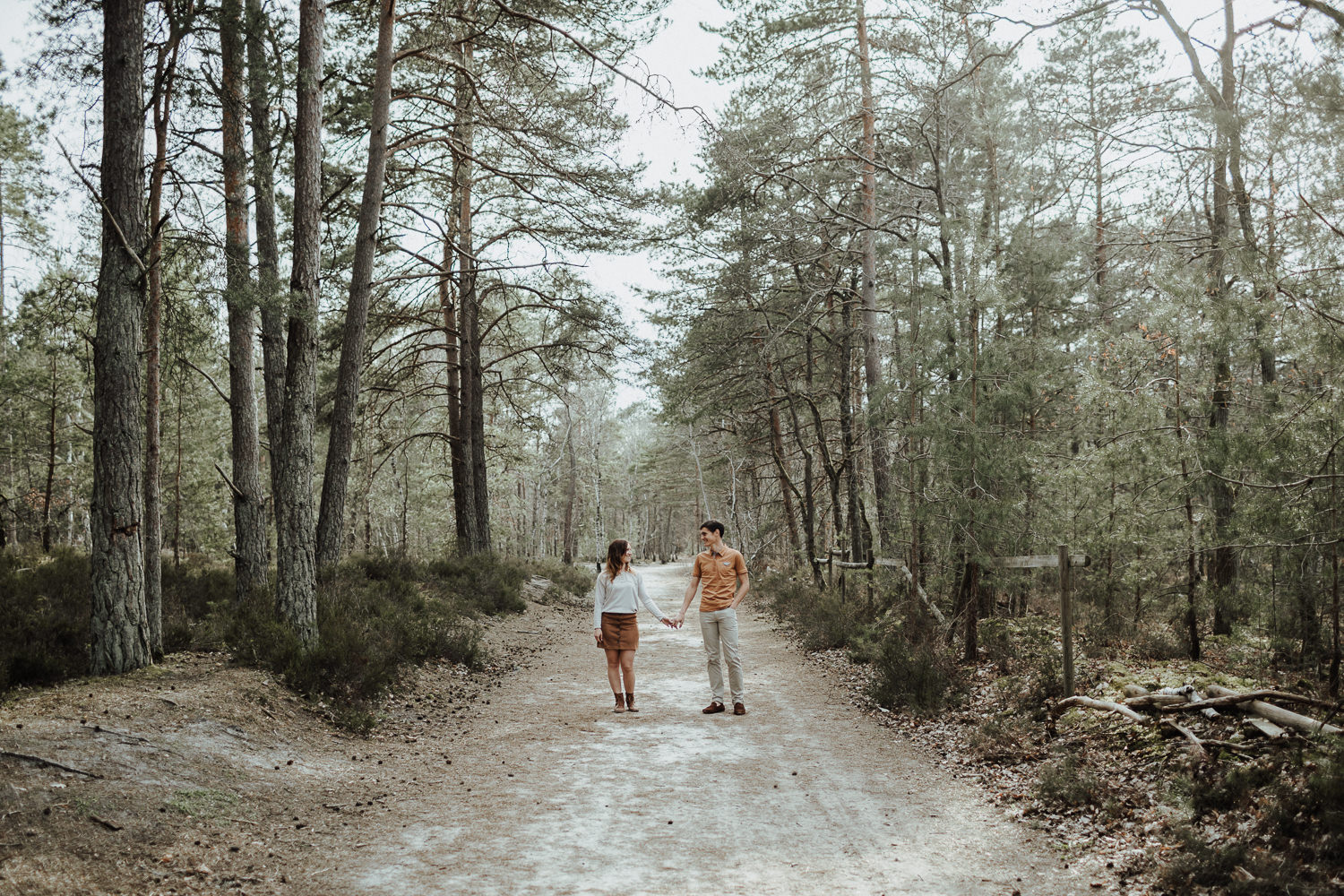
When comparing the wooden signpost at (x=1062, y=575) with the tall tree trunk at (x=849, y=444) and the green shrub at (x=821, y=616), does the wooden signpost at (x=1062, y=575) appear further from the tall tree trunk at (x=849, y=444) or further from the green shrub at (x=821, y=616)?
the tall tree trunk at (x=849, y=444)

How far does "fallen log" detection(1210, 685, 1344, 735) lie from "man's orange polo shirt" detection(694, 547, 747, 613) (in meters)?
4.15

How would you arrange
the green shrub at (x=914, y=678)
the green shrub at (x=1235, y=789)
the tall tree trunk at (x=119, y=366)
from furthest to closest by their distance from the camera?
the green shrub at (x=914, y=678) < the tall tree trunk at (x=119, y=366) < the green shrub at (x=1235, y=789)

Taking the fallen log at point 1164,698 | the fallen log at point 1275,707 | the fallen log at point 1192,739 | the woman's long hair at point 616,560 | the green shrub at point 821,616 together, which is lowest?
the green shrub at point 821,616

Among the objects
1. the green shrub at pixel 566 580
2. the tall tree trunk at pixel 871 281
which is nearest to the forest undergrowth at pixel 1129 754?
the tall tree trunk at pixel 871 281

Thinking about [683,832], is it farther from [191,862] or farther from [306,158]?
[306,158]

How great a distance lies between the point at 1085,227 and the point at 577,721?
1573 centimetres

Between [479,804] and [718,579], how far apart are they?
12.1ft

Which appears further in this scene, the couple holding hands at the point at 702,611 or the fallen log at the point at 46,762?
the couple holding hands at the point at 702,611

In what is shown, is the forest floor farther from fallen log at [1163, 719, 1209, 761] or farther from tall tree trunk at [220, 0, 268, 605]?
tall tree trunk at [220, 0, 268, 605]

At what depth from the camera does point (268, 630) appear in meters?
8.25

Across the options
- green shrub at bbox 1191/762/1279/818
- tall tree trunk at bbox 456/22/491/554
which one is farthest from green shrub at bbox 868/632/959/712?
tall tree trunk at bbox 456/22/491/554

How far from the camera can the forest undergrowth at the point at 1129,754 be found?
4.00 metres

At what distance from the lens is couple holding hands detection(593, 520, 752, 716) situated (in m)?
8.53

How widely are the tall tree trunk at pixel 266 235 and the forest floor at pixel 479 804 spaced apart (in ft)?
8.42
